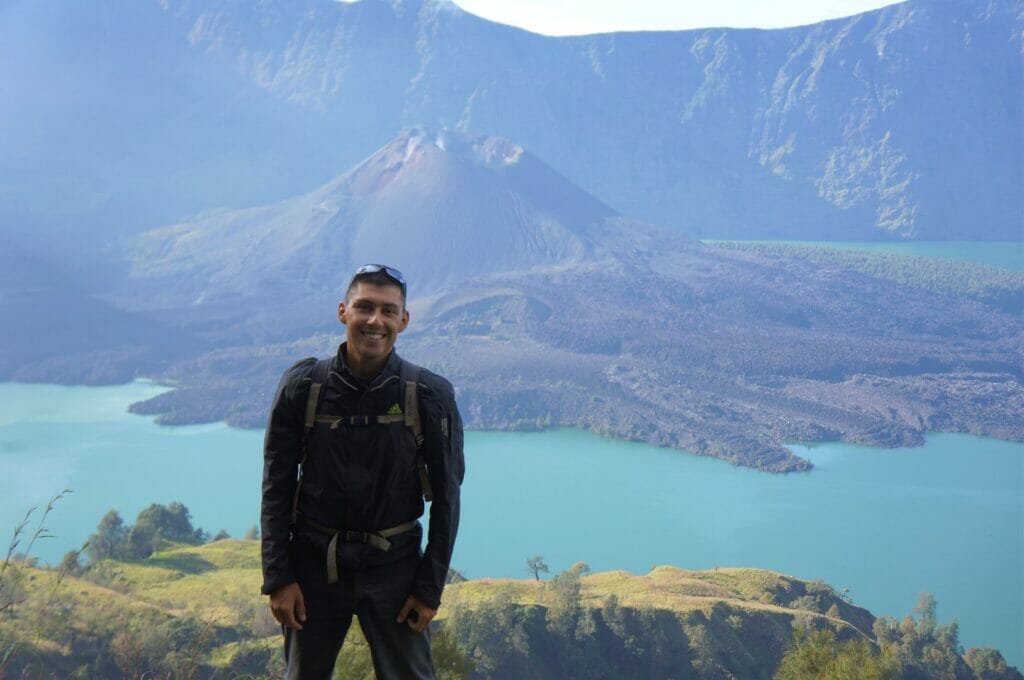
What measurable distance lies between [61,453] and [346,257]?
29898 mm

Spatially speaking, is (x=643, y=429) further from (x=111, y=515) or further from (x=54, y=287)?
(x=54, y=287)

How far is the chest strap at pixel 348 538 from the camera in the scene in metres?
2.75

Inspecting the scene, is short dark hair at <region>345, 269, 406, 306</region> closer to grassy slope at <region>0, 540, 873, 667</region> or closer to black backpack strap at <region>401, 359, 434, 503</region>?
black backpack strap at <region>401, 359, 434, 503</region>

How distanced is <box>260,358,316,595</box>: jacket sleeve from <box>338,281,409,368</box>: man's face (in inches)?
6.5

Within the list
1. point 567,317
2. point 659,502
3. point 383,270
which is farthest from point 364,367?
point 567,317

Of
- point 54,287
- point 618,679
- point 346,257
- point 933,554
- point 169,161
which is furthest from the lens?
point 169,161

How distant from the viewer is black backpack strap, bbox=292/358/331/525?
2.77 m

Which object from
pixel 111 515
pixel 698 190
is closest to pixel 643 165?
pixel 698 190

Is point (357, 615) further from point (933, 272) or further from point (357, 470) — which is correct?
point (933, 272)

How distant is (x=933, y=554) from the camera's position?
113ft

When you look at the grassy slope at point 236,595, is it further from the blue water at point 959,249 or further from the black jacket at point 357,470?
the blue water at point 959,249

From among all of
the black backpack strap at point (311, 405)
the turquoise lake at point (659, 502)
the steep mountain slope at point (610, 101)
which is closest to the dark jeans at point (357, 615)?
the black backpack strap at point (311, 405)

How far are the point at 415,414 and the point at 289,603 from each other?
24.3 inches

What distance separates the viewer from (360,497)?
2.77 meters
